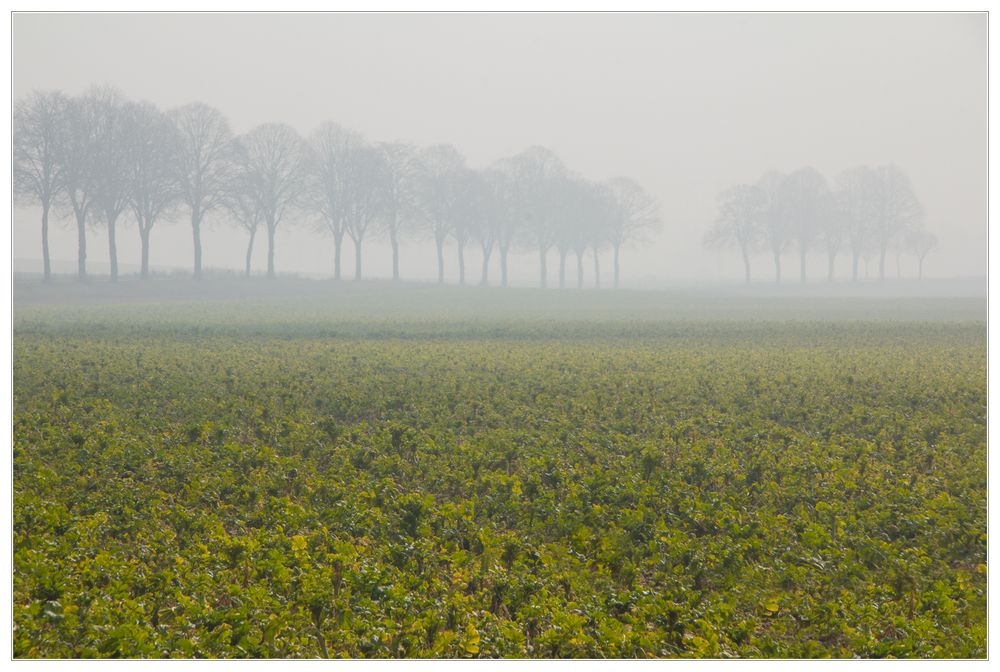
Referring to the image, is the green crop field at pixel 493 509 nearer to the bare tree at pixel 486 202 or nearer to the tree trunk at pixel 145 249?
the tree trunk at pixel 145 249

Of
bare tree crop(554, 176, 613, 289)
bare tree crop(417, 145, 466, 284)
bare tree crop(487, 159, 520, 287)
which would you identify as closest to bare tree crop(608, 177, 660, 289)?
bare tree crop(554, 176, 613, 289)

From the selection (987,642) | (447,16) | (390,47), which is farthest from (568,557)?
(390,47)

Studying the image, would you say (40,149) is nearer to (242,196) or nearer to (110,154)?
(110,154)

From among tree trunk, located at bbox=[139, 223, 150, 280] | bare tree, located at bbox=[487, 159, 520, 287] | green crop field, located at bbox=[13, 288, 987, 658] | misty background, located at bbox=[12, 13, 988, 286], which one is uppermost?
bare tree, located at bbox=[487, 159, 520, 287]

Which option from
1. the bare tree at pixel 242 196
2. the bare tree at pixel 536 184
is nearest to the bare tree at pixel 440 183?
the bare tree at pixel 536 184

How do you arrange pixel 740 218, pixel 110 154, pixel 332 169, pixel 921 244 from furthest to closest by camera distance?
pixel 921 244 → pixel 740 218 → pixel 332 169 → pixel 110 154

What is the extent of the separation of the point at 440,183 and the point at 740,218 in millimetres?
26563

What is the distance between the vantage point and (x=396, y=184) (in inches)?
2125

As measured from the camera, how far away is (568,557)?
7.10 metres

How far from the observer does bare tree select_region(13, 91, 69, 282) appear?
115 ft

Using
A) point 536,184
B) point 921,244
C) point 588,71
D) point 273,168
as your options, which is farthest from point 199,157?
point 921,244

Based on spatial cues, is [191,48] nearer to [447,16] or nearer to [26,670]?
[447,16]

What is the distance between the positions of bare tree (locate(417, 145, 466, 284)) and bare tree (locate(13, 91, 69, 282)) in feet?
77.2

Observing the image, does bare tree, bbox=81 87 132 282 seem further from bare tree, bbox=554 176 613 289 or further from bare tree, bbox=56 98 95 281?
bare tree, bbox=554 176 613 289
